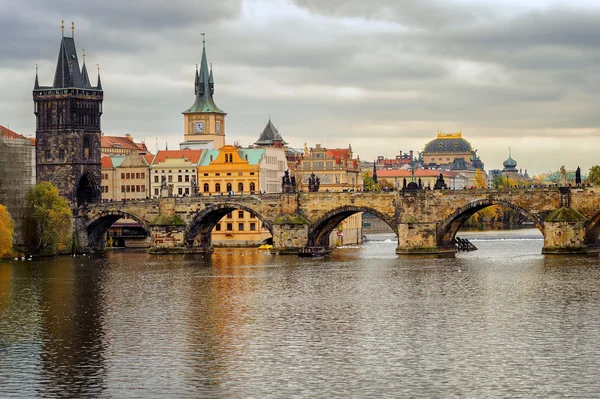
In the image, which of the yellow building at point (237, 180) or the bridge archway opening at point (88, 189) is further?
the yellow building at point (237, 180)

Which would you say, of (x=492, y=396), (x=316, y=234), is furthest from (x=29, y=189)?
(x=492, y=396)

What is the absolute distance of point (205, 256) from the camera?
10469cm

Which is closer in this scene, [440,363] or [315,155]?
[440,363]

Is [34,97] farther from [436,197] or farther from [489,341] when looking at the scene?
[489,341]

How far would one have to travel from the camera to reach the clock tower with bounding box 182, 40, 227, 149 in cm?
14738

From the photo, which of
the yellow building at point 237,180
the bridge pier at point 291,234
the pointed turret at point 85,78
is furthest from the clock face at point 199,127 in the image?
the bridge pier at point 291,234

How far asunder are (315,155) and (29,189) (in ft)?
161

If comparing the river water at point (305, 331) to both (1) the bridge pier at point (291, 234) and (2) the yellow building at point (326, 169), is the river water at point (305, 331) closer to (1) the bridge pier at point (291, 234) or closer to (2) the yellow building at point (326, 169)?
(1) the bridge pier at point (291, 234)

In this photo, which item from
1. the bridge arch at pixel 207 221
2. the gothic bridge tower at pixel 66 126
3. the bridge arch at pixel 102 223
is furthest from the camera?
the gothic bridge tower at pixel 66 126

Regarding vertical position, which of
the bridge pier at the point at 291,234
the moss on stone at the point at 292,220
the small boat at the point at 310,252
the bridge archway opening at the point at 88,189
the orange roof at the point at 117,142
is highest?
the orange roof at the point at 117,142

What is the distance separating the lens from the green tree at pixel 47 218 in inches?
3971

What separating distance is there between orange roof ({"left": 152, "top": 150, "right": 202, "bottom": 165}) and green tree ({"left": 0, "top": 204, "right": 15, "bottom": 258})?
4158 centimetres

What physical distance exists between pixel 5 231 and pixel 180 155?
147 ft

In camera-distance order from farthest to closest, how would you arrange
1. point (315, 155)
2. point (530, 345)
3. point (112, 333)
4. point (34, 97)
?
1. point (315, 155)
2. point (34, 97)
3. point (112, 333)
4. point (530, 345)
